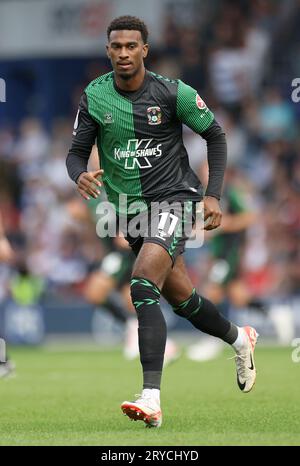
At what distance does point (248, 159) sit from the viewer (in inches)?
751

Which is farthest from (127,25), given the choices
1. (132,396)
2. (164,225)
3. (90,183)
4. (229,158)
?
(229,158)

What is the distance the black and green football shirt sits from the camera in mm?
7969

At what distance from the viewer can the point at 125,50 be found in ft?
25.5

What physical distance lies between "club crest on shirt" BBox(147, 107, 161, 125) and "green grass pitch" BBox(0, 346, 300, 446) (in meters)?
1.97

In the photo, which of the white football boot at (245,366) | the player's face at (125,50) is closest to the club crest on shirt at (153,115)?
the player's face at (125,50)

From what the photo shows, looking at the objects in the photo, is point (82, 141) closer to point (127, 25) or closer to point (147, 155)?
point (147, 155)

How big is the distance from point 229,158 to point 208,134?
410 inches

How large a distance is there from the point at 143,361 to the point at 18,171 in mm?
13337

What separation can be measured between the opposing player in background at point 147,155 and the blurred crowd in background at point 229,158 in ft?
28.1

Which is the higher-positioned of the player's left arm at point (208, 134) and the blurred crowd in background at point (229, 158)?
the blurred crowd in background at point (229, 158)

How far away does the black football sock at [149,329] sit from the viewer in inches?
293

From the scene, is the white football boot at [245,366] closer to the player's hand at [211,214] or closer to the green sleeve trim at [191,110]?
the player's hand at [211,214]

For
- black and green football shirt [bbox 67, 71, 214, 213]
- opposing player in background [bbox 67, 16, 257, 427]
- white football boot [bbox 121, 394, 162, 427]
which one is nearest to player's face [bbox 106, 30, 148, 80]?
opposing player in background [bbox 67, 16, 257, 427]
